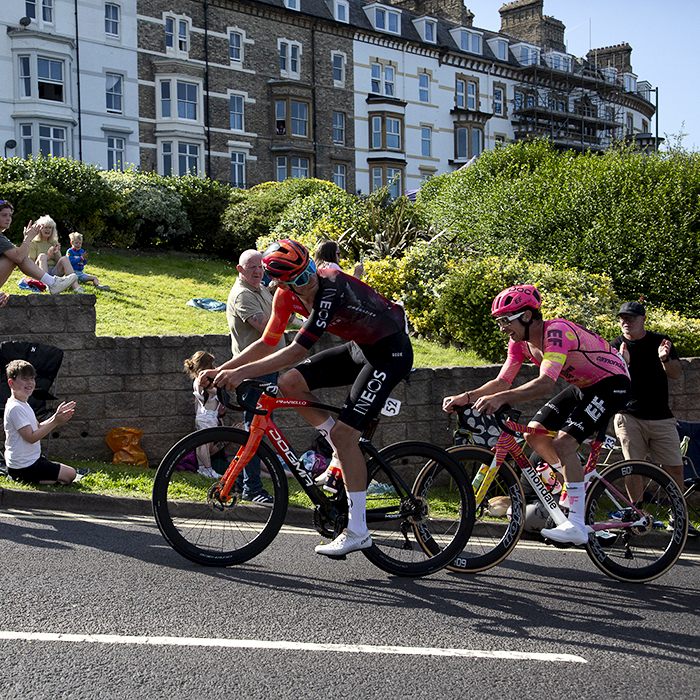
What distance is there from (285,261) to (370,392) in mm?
1092

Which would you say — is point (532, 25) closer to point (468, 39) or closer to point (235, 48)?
point (468, 39)

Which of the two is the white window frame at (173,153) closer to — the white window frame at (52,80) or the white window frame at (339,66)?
the white window frame at (52,80)

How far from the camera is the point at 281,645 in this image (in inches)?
165

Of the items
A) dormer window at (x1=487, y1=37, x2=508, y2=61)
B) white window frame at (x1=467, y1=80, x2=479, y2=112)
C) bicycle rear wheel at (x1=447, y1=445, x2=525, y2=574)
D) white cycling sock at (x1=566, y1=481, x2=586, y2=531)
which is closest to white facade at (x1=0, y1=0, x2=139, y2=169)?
white window frame at (x1=467, y1=80, x2=479, y2=112)

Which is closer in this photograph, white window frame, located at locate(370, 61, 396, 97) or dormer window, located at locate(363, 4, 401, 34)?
white window frame, located at locate(370, 61, 396, 97)

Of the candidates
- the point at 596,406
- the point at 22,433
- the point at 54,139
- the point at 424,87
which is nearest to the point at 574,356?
the point at 596,406

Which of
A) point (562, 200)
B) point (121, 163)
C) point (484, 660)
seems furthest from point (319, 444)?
point (121, 163)

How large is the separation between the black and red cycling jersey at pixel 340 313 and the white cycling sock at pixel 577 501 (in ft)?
5.72

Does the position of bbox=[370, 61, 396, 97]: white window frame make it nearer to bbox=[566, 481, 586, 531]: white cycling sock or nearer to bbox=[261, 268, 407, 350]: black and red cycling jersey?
bbox=[261, 268, 407, 350]: black and red cycling jersey

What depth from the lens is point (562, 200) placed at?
17.3 m

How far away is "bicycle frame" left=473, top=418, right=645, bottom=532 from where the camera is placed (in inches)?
228

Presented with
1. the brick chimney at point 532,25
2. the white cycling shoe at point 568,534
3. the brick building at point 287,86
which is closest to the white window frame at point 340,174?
the brick building at point 287,86

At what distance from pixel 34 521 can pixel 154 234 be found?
755 inches

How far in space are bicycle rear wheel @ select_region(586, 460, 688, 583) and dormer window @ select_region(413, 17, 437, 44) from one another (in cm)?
5436
